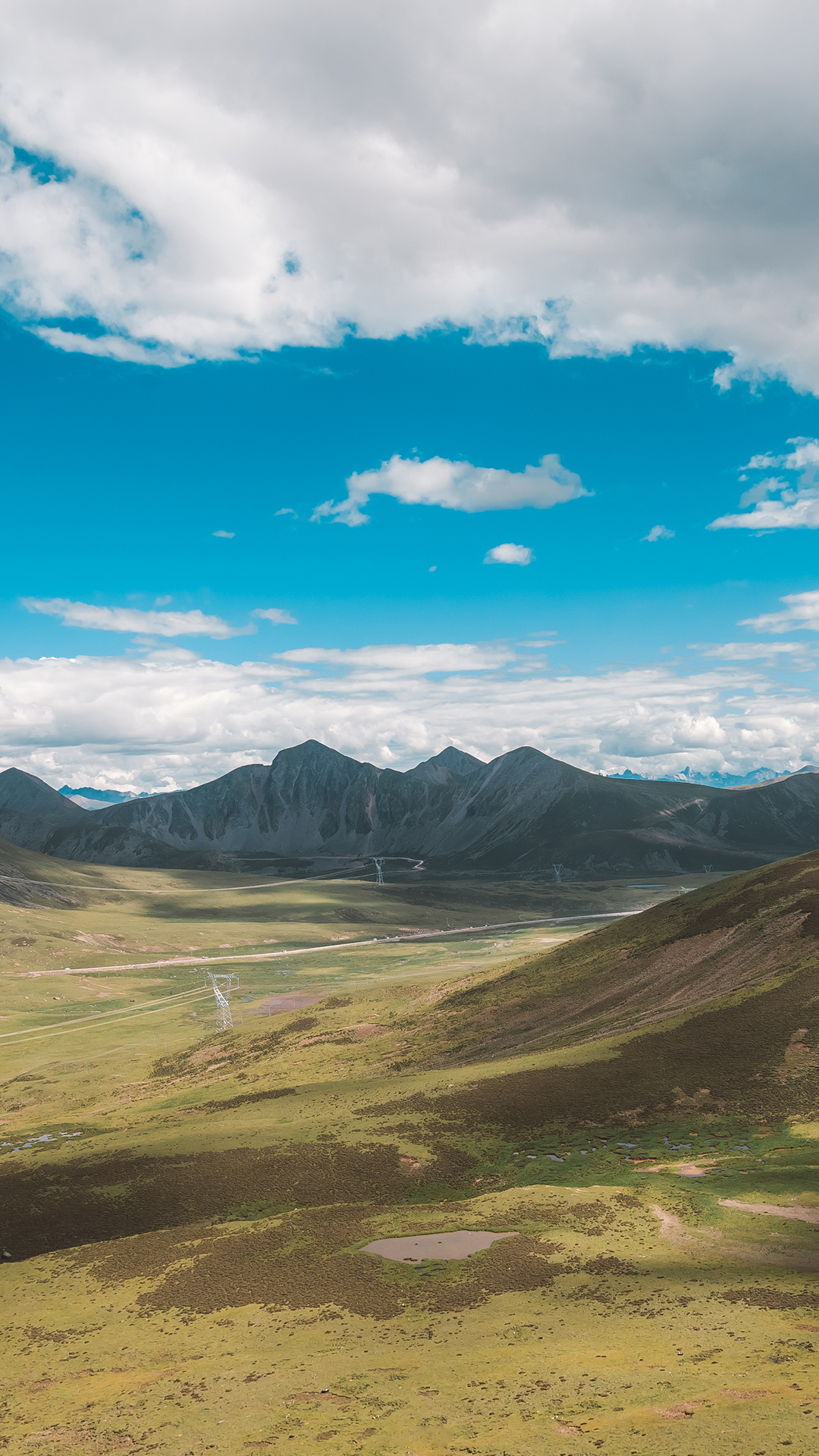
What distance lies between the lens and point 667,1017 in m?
86.5

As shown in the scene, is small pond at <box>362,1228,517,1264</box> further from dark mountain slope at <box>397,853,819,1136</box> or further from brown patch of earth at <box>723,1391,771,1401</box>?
dark mountain slope at <box>397,853,819,1136</box>

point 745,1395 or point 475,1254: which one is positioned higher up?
point 745,1395

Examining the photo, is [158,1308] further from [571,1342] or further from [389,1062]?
[389,1062]

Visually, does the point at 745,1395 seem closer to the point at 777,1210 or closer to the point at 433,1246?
the point at 433,1246

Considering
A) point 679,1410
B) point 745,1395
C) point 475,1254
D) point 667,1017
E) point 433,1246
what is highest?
point 745,1395

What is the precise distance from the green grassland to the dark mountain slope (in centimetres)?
37

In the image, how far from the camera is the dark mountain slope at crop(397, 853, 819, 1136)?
228 ft

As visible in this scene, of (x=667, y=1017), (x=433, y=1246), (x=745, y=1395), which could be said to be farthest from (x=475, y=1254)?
(x=667, y=1017)

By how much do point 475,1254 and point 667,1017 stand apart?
49.2 metres

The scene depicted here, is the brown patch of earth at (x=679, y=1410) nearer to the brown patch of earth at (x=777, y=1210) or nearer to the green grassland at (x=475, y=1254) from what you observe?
the green grassland at (x=475, y=1254)

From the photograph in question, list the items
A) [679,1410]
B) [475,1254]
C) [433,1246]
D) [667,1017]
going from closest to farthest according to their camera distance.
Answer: [679,1410] → [475,1254] → [433,1246] → [667,1017]

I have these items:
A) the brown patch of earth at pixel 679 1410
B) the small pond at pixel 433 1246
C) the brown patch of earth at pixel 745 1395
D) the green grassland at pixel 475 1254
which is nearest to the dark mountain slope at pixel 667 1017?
the green grassland at pixel 475 1254

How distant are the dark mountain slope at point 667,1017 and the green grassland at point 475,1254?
37cm

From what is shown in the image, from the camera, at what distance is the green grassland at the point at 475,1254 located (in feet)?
95.1
